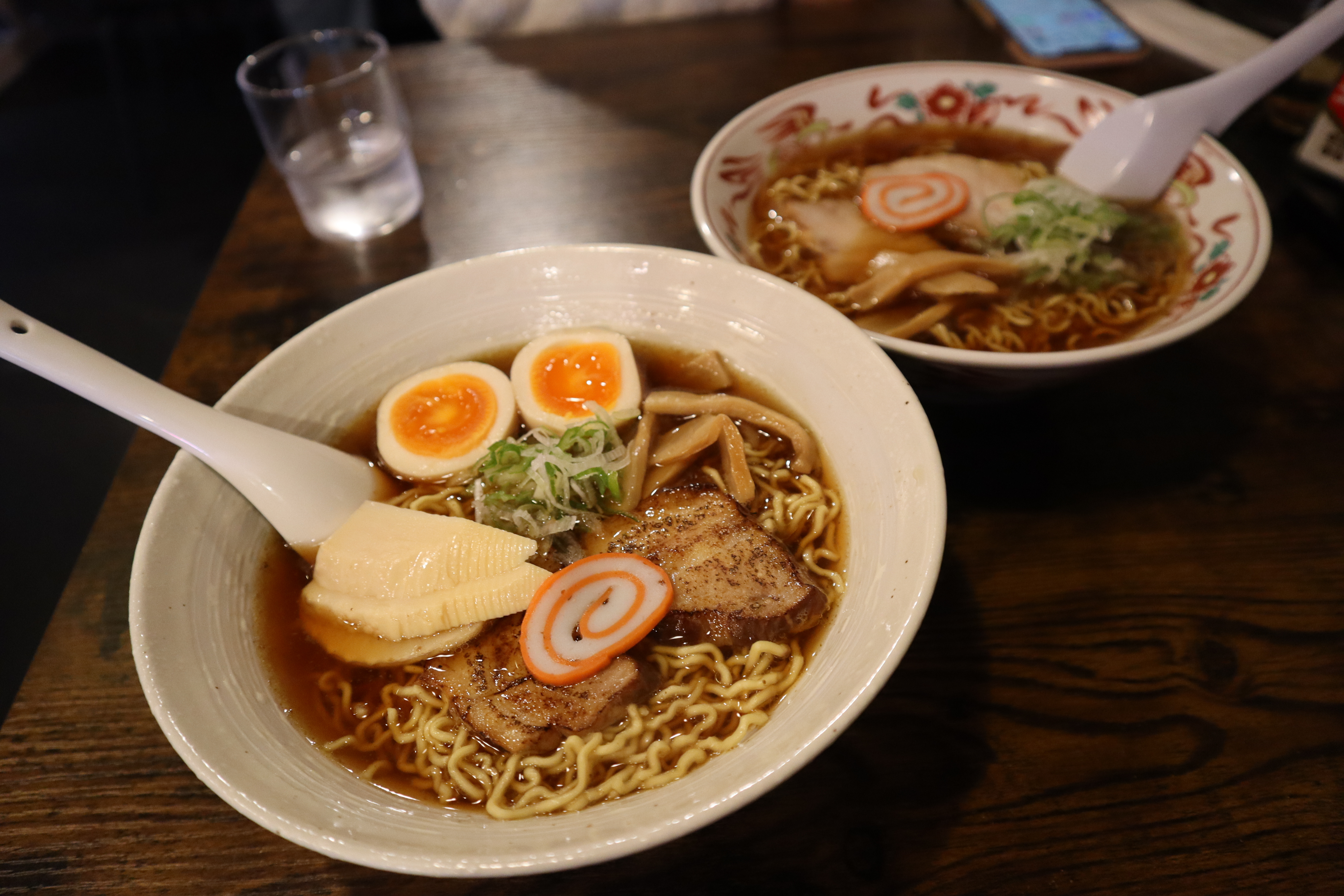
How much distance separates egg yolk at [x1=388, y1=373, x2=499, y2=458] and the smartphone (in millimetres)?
2436

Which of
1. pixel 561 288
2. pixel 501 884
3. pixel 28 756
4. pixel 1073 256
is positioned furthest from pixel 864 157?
pixel 28 756

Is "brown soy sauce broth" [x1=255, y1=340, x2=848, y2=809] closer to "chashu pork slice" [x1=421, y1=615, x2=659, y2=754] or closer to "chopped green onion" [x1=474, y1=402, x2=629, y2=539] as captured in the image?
"chashu pork slice" [x1=421, y1=615, x2=659, y2=754]

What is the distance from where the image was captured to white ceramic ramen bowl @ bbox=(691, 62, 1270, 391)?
141cm

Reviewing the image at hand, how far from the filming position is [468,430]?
5.14 feet

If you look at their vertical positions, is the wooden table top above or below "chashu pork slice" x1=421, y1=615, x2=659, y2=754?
below

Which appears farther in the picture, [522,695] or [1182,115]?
[1182,115]

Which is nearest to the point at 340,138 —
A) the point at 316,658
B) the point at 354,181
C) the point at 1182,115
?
the point at 354,181

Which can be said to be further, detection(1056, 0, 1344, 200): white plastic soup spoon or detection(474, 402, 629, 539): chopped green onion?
detection(1056, 0, 1344, 200): white plastic soup spoon

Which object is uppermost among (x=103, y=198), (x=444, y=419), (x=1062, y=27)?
(x=1062, y=27)

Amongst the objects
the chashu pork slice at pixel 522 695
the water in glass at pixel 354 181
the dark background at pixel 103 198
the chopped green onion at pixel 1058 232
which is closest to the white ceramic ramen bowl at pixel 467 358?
the chashu pork slice at pixel 522 695

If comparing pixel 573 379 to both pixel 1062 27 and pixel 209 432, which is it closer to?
pixel 209 432

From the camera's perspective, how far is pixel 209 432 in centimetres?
128

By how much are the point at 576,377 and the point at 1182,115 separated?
1748 millimetres

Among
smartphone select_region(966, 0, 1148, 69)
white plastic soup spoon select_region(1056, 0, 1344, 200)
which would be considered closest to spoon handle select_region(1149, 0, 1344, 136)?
white plastic soup spoon select_region(1056, 0, 1344, 200)
